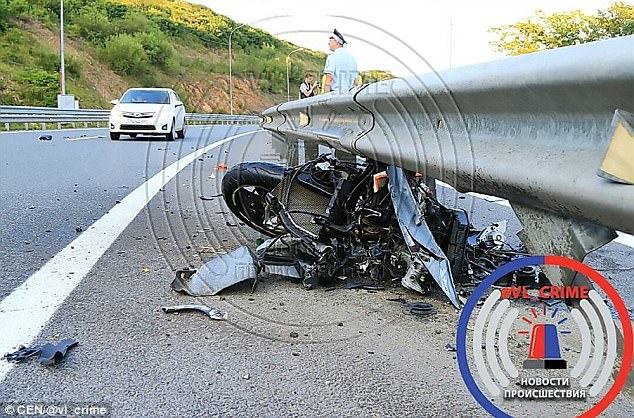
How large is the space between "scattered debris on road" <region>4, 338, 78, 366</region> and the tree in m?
54.8

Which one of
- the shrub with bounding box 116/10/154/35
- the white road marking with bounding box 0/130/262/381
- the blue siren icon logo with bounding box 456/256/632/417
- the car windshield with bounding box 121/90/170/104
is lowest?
the white road marking with bounding box 0/130/262/381

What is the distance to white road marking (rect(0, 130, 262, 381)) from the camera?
2576mm

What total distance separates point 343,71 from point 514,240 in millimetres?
2058

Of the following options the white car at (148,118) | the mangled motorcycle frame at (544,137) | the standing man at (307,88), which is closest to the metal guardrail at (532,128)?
the mangled motorcycle frame at (544,137)

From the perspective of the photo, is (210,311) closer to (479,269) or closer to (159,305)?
(159,305)

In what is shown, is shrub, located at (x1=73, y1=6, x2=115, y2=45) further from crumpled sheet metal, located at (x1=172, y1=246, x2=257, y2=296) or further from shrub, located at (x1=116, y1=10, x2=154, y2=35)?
crumpled sheet metal, located at (x1=172, y1=246, x2=257, y2=296)

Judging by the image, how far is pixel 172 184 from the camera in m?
7.59

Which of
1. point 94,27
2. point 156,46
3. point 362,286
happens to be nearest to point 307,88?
point 362,286

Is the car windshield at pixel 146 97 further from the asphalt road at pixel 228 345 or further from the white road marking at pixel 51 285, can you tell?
the asphalt road at pixel 228 345

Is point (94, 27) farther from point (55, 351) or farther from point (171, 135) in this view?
point (55, 351)

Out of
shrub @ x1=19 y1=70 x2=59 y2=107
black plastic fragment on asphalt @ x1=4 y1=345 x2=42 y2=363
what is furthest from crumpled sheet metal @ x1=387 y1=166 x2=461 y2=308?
shrub @ x1=19 y1=70 x2=59 y2=107

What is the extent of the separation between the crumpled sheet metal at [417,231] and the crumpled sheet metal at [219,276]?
768 mm

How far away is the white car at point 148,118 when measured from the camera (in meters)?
18.6

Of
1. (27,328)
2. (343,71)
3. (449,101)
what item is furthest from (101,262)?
(343,71)
